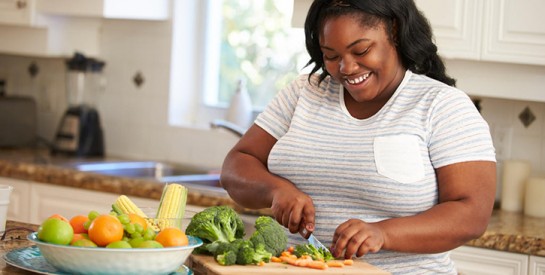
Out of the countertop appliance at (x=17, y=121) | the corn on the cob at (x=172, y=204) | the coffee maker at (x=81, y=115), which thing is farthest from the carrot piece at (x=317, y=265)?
the countertop appliance at (x=17, y=121)

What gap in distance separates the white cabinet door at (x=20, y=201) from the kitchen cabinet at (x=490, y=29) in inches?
65.7

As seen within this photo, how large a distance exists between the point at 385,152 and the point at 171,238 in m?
0.54

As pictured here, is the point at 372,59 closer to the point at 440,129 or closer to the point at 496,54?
the point at 440,129

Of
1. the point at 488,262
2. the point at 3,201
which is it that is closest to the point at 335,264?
the point at 3,201

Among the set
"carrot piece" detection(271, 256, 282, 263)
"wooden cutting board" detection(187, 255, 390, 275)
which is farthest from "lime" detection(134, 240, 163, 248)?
Answer: "carrot piece" detection(271, 256, 282, 263)

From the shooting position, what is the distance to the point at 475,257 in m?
2.85

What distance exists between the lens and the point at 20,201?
3.71 m

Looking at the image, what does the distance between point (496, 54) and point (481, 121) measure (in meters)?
1.10

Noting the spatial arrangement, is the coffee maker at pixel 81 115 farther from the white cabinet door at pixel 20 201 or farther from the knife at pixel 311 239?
the knife at pixel 311 239

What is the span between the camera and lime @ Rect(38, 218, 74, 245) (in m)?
1.58

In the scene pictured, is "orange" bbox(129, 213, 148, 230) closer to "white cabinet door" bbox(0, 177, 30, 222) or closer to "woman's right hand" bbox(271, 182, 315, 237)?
"woman's right hand" bbox(271, 182, 315, 237)

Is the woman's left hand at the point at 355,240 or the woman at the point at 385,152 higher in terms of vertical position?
the woman at the point at 385,152

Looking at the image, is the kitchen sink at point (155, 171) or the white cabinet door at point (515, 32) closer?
the white cabinet door at point (515, 32)

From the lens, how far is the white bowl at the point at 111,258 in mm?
1556
